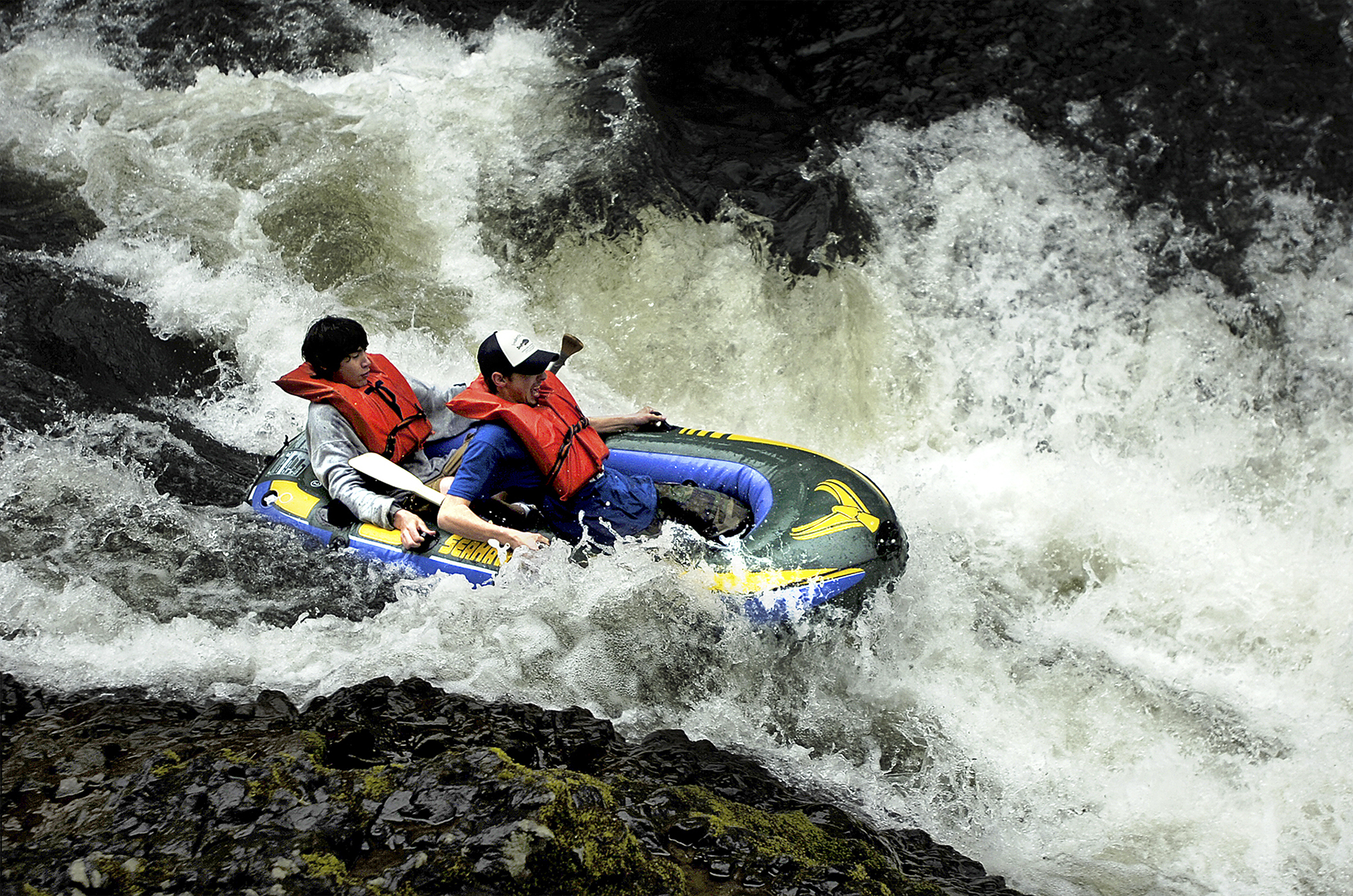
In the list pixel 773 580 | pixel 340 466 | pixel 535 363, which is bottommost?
pixel 340 466

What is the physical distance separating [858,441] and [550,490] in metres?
2.50

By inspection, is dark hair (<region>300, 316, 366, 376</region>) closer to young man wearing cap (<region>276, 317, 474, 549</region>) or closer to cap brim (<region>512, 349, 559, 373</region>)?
young man wearing cap (<region>276, 317, 474, 549</region>)

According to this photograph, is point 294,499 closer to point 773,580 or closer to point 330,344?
point 330,344

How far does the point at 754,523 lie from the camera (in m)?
4.41

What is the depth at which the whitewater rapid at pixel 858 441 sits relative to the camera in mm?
3840

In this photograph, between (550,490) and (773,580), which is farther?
(550,490)

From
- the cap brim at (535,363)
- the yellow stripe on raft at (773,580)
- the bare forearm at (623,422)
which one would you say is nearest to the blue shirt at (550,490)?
the cap brim at (535,363)

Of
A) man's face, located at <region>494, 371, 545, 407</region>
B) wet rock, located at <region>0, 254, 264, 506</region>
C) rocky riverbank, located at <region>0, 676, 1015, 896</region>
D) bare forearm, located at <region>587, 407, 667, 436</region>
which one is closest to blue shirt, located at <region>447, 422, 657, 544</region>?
man's face, located at <region>494, 371, 545, 407</region>

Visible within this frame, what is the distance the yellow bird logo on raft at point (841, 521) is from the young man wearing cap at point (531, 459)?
2.38ft

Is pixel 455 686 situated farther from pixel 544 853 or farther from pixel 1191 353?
pixel 1191 353

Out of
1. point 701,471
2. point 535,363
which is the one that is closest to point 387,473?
point 535,363

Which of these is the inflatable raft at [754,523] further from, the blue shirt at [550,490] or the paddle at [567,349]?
the paddle at [567,349]

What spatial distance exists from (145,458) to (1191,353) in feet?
20.0

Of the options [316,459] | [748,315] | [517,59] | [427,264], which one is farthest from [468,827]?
[517,59]
